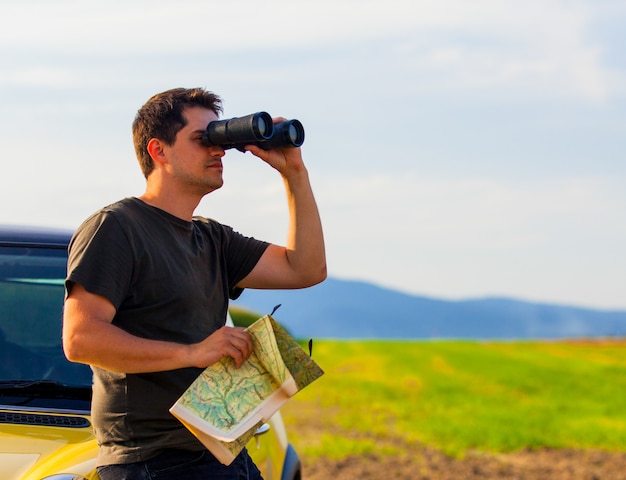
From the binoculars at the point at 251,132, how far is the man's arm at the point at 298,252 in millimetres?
285

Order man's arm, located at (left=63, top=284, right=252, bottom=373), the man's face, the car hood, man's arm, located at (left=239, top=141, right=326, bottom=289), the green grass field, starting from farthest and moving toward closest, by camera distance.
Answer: the green grass field → man's arm, located at (left=239, top=141, right=326, bottom=289) → the man's face → the car hood → man's arm, located at (left=63, top=284, right=252, bottom=373)

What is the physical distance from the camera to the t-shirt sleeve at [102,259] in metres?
3.40

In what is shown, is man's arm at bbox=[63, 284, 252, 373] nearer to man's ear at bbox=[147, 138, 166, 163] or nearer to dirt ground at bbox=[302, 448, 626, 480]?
man's ear at bbox=[147, 138, 166, 163]

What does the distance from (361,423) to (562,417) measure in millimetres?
3611

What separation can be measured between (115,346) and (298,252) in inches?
43.6

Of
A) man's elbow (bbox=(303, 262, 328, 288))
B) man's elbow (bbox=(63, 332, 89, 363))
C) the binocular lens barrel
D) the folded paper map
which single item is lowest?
the folded paper map

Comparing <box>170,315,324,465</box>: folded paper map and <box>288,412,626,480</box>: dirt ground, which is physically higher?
<box>170,315,324,465</box>: folded paper map

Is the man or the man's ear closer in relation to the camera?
the man

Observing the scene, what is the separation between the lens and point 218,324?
386 centimetres

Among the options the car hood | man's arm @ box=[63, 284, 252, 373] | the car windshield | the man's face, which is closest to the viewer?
man's arm @ box=[63, 284, 252, 373]

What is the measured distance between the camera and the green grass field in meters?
14.6

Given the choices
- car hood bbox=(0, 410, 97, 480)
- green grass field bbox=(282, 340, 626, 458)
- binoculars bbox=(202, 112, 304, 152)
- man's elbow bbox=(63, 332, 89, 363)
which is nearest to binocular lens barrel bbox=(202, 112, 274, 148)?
binoculars bbox=(202, 112, 304, 152)

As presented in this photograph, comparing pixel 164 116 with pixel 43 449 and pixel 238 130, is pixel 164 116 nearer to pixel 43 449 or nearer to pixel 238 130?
pixel 238 130

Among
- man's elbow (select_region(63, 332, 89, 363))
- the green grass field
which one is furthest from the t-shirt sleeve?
the green grass field
